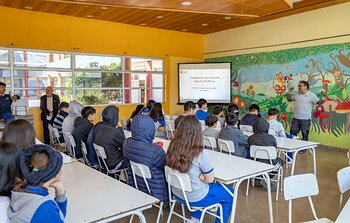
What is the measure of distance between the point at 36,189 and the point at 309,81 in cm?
718

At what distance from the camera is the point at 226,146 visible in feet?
12.9

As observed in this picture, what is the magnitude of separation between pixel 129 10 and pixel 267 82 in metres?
4.31

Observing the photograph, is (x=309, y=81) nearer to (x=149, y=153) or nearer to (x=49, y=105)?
(x=149, y=153)

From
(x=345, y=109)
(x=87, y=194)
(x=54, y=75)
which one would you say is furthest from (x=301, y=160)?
(x=54, y=75)

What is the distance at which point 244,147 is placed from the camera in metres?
4.04

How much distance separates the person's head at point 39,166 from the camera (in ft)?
4.75

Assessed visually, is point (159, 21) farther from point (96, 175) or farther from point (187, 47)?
point (96, 175)

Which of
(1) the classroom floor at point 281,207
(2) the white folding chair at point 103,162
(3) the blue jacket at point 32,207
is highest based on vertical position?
(3) the blue jacket at point 32,207

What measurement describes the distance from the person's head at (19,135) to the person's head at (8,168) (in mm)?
684

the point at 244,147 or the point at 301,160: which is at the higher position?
the point at 244,147

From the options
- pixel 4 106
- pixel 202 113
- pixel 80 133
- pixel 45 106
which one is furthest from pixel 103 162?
pixel 45 106

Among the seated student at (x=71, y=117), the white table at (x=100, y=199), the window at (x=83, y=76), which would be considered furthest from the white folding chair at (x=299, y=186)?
the window at (x=83, y=76)

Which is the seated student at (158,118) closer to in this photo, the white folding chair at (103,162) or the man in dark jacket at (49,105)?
the white folding chair at (103,162)

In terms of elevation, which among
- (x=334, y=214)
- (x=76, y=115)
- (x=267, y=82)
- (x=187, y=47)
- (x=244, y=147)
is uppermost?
(x=187, y=47)
